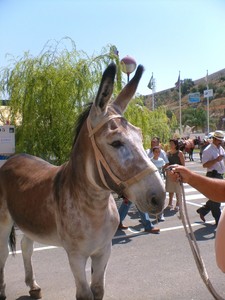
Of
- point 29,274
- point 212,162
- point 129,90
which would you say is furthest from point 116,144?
point 212,162

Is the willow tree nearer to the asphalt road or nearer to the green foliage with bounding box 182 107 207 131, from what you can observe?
the asphalt road

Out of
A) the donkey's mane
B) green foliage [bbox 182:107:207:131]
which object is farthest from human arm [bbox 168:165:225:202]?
green foliage [bbox 182:107:207:131]

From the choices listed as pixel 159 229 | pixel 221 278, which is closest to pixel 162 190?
pixel 221 278

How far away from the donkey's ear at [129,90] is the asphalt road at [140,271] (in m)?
1.25

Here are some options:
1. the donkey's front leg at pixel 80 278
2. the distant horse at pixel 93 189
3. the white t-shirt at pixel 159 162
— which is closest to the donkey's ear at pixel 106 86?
the distant horse at pixel 93 189

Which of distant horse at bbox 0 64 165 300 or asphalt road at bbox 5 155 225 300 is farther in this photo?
asphalt road at bbox 5 155 225 300

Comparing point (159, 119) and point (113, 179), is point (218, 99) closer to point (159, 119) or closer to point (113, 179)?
point (159, 119)

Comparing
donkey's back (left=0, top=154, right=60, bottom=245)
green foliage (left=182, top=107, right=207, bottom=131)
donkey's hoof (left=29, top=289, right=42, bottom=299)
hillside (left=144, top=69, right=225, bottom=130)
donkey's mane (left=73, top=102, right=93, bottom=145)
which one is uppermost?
hillside (left=144, top=69, right=225, bottom=130)

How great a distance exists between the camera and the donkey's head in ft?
7.01

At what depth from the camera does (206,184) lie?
88.9 inches

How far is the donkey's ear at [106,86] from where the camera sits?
234 centimetres

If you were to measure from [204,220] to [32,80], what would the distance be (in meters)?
5.99

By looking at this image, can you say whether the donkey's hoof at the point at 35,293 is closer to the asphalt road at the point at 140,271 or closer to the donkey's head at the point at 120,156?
the asphalt road at the point at 140,271

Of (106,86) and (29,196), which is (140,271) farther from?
(106,86)
